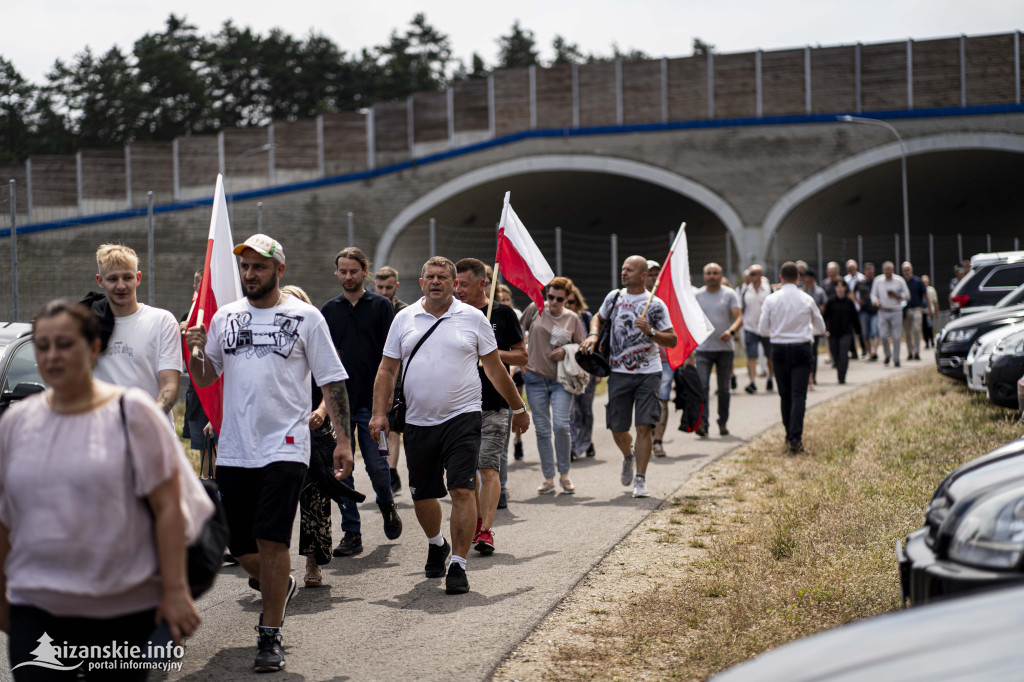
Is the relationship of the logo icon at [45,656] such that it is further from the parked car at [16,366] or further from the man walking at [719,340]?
the man walking at [719,340]

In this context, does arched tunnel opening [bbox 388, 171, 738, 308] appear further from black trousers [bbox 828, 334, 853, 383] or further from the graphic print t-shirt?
the graphic print t-shirt

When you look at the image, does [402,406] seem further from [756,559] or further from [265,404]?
[756,559]

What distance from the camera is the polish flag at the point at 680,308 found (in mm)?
10477

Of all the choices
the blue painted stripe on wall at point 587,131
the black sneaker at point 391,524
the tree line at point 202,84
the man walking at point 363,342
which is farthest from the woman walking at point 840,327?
the tree line at point 202,84

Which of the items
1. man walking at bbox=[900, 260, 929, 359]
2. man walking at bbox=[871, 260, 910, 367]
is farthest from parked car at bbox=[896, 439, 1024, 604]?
man walking at bbox=[900, 260, 929, 359]

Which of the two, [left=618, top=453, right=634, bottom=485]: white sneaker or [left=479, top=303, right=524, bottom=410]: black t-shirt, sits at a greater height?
[left=479, top=303, right=524, bottom=410]: black t-shirt

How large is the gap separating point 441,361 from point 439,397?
0.22m

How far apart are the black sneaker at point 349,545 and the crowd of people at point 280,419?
0.02 meters

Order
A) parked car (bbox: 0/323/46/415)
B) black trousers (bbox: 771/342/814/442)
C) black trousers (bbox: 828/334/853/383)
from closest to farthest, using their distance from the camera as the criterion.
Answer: parked car (bbox: 0/323/46/415), black trousers (bbox: 771/342/814/442), black trousers (bbox: 828/334/853/383)

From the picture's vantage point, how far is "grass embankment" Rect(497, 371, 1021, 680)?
5254 millimetres

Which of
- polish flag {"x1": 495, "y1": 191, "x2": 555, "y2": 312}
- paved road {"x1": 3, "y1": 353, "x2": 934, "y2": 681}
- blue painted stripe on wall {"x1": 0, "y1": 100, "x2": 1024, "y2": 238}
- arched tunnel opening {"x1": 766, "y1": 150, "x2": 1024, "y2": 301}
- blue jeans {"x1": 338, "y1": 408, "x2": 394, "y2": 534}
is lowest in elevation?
paved road {"x1": 3, "y1": 353, "x2": 934, "y2": 681}

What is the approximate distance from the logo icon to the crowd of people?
0.03m

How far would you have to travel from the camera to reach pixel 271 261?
214 inches

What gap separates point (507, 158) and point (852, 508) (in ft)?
110
